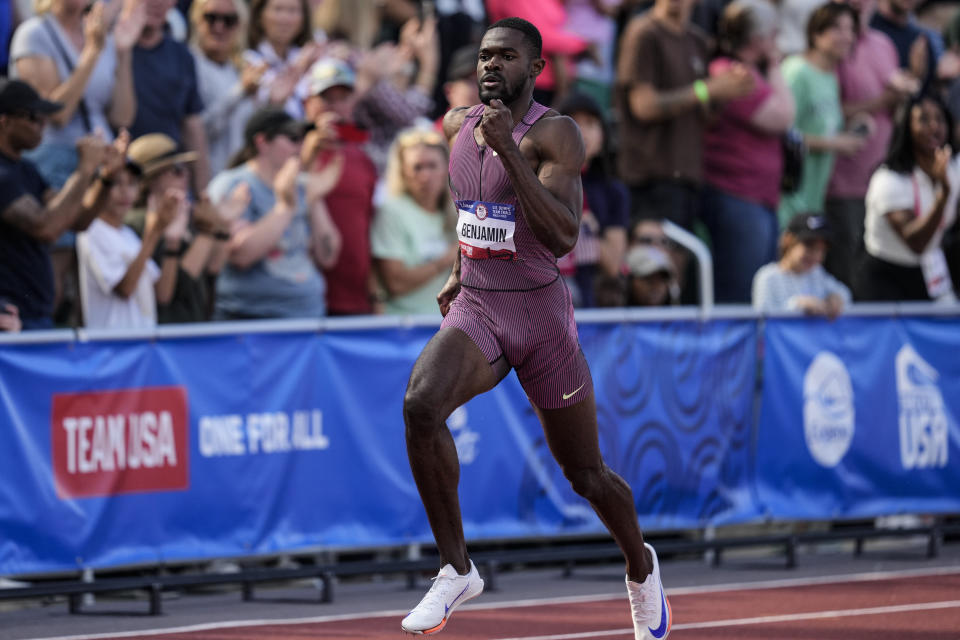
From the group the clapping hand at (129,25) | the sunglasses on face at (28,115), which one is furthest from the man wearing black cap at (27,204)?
the clapping hand at (129,25)

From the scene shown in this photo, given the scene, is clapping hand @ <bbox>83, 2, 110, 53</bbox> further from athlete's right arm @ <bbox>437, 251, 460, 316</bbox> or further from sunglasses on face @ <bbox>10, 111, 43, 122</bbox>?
athlete's right arm @ <bbox>437, 251, 460, 316</bbox>

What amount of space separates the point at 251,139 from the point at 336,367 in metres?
1.92

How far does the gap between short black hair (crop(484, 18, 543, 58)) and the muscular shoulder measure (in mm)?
295

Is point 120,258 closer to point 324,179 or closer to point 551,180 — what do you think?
point 324,179

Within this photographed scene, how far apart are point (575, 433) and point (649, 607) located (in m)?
0.95

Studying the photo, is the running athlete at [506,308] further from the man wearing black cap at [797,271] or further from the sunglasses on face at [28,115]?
the man wearing black cap at [797,271]

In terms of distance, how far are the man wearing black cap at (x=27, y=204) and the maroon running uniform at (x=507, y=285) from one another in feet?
10.6

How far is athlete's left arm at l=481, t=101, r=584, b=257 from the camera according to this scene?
629 cm

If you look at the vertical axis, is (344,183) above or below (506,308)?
above

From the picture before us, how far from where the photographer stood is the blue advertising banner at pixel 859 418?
1108 centimetres

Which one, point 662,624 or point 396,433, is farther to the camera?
point 396,433

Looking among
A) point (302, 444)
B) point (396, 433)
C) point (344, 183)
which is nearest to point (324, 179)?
point (344, 183)

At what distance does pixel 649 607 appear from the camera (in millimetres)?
7199

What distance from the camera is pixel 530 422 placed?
10.2 m
